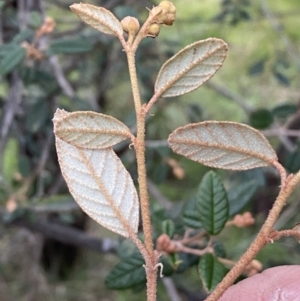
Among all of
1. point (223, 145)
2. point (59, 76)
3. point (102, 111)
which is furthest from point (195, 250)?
point (102, 111)

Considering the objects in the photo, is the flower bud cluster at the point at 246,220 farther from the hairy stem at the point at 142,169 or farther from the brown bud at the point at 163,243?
the hairy stem at the point at 142,169

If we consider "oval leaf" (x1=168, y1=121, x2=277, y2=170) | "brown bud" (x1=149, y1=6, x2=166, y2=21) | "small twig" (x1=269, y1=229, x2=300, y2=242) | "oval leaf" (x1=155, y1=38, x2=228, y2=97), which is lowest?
"small twig" (x1=269, y1=229, x2=300, y2=242)

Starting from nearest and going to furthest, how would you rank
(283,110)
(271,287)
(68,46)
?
(271,287) < (68,46) < (283,110)

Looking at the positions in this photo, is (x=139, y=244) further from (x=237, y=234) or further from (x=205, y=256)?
(x=237, y=234)

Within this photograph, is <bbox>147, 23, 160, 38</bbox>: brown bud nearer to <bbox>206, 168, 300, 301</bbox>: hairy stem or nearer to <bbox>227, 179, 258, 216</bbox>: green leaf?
<bbox>206, 168, 300, 301</bbox>: hairy stem

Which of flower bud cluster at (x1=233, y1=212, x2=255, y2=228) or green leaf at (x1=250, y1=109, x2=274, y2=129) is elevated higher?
green leaf at (x1=250, y1=109, x2=274, y2=129)

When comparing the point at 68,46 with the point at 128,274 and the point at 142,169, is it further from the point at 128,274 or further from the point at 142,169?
the point at 142,169

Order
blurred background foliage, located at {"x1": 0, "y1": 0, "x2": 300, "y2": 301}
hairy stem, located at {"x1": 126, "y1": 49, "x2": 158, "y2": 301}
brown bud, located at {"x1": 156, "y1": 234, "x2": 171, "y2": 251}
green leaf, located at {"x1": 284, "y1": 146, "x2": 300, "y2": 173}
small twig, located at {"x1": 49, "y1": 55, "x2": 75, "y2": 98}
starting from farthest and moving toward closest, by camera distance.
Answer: small twig, located at {"x1": 49, "y1": 55, "x2": 75, "y2": 98} < blurred background foliage, located at {"x1": 0, "y1": 0, "x2": 300, "y2": 301} < green leaf, located at {"x1": 284, "y1": 146, "x2": 300, "y2": 173} < brown bud, located at {"x1": 156, "y1": 234, "x2": 171, "y2": 251} < hairy stem, located at {"x1": 126, "y1": 49, "x2": 158, "y2": 301}

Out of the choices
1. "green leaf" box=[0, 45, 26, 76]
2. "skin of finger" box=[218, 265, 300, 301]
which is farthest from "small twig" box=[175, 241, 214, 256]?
"green leaf" box=[0, 45, 26, 76]
